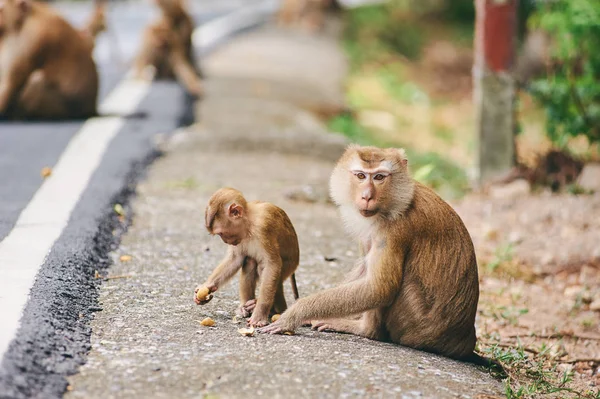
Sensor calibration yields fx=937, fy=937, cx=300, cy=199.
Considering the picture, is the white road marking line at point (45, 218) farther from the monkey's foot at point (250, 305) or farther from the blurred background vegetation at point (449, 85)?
the blurred background vegetation at point (449, 85)

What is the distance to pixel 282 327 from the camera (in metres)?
4.29

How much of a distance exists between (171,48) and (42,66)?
10.4 feet

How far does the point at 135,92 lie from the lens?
1188 cm

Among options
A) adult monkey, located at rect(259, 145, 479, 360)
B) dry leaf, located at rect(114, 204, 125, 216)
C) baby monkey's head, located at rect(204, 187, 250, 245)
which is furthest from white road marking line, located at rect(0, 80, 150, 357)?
adult monkey, located at rect(259, 145, 479, 360)

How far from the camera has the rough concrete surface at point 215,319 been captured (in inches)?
138

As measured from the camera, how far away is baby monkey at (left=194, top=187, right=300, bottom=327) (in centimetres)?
438

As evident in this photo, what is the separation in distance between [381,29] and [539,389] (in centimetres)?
2166

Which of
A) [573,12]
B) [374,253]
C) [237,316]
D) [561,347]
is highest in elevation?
[573,12]

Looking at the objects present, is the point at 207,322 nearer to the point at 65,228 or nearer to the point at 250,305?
the point at 250,305

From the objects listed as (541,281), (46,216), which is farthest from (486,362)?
(46,216)

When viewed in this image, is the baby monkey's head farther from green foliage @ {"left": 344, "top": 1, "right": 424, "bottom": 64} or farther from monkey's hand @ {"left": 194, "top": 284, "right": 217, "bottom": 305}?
green foliage @ {"left": 344, "top": 1, "right": 424, "bottom": 64}

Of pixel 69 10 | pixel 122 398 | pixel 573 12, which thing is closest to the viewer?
pixel 122 398

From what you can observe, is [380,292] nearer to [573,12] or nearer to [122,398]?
[122,398]

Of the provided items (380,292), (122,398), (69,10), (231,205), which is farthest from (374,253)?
(69,10)
